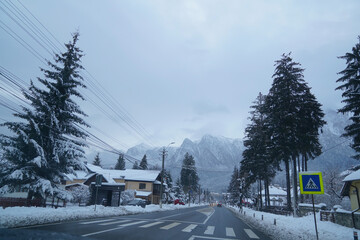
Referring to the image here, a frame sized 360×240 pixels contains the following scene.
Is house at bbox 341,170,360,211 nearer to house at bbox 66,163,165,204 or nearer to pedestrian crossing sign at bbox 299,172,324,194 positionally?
pedestrian crossing sign at bbox 299,172,324,194

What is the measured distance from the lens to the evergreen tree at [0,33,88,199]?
16656 mm

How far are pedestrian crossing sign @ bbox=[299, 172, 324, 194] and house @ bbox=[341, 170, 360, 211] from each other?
13502mm

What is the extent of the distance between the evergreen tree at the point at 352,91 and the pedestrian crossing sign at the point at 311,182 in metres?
19.0

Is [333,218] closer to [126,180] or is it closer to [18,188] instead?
[18,188]

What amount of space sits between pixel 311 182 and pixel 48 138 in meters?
20.2

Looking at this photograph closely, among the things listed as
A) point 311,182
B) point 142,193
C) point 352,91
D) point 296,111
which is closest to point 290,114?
point 296,111

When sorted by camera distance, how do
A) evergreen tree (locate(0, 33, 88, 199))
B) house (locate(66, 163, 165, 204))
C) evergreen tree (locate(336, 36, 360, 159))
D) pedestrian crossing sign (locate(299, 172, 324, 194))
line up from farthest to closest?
1. house (locate(66, 163, 165, 204))
2. evergreen tree (locate(336, 36, 360, 159))
3. evergreen tree (locate(0, 33, 88, 199))
4. pedestrian crossing sign (locate(299, 172, 324, 194))

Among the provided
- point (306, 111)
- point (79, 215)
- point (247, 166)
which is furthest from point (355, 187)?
point (79, 215)

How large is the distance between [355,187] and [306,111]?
9.31 m

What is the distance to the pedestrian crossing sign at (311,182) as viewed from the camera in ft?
28.7

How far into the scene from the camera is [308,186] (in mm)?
9008

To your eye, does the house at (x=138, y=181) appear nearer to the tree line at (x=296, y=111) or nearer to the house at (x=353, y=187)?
the tree line at (x=296, y=111)

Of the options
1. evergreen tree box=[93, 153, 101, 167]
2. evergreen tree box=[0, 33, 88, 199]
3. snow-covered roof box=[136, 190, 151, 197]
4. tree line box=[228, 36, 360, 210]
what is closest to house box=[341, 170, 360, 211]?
tree line box=[228, 36, 360, 210]

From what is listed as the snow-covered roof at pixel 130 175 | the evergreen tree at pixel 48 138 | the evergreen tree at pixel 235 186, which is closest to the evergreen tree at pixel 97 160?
the snow-covered roof at pixel 130 175
